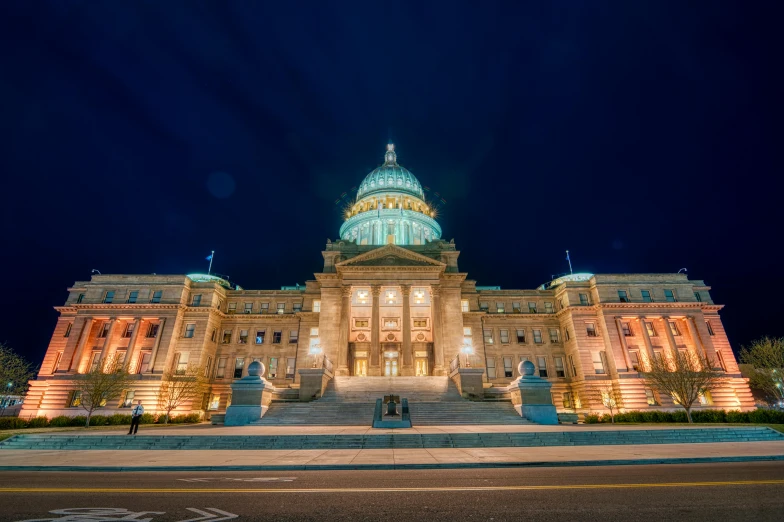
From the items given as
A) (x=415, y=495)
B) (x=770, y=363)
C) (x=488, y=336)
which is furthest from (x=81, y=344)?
(x=770, y=363)

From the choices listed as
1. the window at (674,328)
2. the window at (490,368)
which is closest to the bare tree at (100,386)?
the window at (490,368)

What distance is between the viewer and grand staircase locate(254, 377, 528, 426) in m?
27.0

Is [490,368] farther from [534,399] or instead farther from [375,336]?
[534,399]

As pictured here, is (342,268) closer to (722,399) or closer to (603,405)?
(603,405)

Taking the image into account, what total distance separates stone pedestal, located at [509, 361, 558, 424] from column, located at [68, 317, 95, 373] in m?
52.6

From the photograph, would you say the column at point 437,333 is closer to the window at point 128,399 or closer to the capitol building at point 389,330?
the capitol building at point 389,330

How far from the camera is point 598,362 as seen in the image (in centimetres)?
5019

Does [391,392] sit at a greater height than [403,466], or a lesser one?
greater

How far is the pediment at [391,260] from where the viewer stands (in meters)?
48.4

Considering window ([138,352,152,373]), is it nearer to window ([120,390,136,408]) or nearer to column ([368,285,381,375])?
window ([120,390,136,408])

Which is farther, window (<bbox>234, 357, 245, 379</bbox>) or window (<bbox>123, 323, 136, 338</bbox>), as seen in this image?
window (<bbox>234, 357, 245, 379</bbox>)

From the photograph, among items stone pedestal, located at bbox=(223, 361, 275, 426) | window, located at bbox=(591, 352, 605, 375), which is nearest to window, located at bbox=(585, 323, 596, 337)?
window, located at bbox=(591, 352, 605, 375)

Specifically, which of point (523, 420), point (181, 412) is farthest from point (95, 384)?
point (523, 420)

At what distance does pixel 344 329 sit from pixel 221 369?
2073 cm
